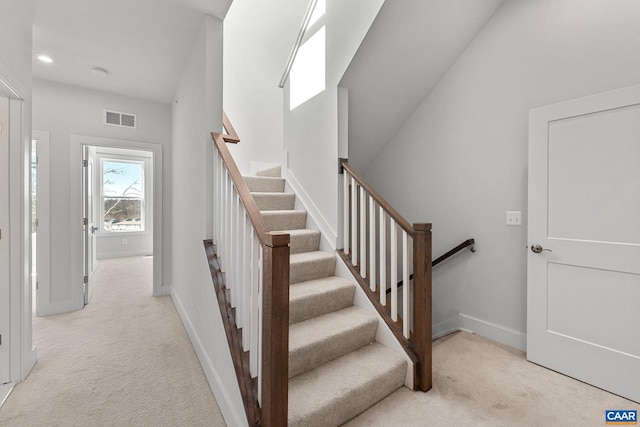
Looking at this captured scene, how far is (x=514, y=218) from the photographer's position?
2.31m

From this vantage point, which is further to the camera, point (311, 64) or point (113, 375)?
point (311, 64)

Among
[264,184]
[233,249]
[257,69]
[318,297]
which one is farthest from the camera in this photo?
[257,69]

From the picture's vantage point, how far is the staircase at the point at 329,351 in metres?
1.46

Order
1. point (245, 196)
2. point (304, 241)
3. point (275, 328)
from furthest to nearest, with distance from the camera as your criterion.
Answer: point (304, 241)
point (245, 196)
point (275, 328)

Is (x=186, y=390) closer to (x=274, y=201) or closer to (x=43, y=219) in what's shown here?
(x=274, y=201)

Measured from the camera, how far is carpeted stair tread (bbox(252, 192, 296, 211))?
108 inches

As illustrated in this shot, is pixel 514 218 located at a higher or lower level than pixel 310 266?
higher

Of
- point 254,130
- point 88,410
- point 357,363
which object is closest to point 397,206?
point 357,363

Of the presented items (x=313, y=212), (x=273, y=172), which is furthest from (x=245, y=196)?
(x=273, y=172)

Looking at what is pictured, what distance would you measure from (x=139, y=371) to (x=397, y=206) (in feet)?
9.11

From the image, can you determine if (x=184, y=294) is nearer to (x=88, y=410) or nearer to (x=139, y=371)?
(x=139, y=371)

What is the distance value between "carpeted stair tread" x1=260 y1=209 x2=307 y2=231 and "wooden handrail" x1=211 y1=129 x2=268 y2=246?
78 centimetres

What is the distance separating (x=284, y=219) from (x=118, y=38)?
2079 millimetres

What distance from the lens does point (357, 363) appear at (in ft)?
5.78
